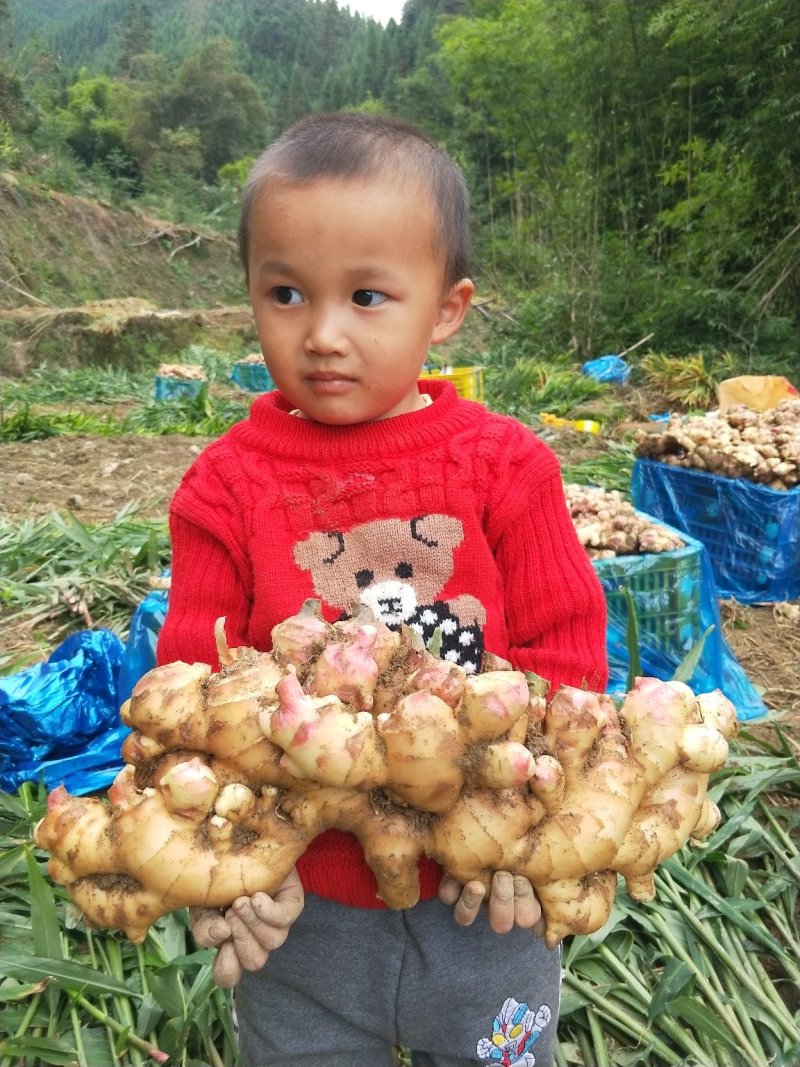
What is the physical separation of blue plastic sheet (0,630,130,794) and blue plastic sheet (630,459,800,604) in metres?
2.62

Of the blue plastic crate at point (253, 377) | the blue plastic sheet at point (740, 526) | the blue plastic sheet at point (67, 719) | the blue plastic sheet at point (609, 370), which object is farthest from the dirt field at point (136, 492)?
the blue plastic sheet at point (609, 370)

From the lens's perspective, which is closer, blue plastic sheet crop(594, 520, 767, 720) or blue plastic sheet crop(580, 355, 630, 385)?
blue plastic sheet crop(594, 520, 767, 720)

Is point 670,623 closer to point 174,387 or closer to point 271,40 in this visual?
point 174,387

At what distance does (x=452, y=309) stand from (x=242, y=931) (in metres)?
0.83

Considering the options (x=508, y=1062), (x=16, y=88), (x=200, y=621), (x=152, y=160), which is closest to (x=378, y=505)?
(x=200, y=621)

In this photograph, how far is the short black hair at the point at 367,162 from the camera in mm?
940

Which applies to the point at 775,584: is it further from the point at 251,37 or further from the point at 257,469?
the point at 251,37

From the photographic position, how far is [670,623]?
105 inches

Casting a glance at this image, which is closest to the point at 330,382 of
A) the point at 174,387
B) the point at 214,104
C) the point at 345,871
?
the point at 345,871

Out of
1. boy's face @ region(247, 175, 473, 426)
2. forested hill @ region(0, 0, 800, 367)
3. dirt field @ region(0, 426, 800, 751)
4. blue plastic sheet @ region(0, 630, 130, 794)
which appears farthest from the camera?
forested hill @ region(0, 0, 800, 367)

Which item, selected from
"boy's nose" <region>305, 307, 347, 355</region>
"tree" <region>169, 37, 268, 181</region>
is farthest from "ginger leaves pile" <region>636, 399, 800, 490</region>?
"tree" <region>169, 37, 268, 181</region>

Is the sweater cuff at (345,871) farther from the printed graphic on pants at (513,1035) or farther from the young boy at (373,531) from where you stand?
the printed graphic on pants at (513,1035)

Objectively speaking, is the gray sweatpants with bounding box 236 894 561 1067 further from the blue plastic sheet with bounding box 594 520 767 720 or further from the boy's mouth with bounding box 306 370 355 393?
the blue plastic sheet with bounding box 594 520 767 720

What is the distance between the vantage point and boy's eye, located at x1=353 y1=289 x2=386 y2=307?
3.15 ft
